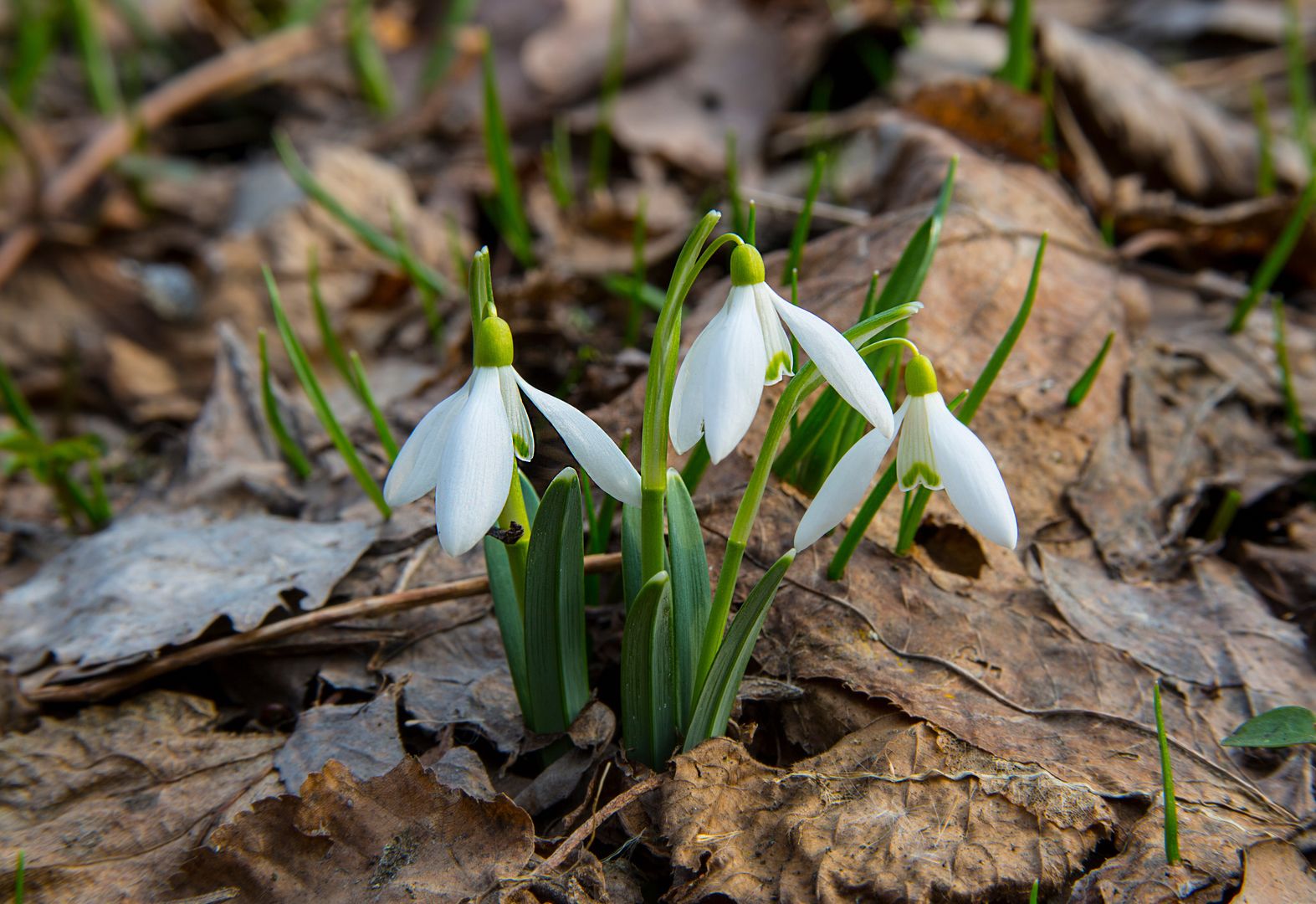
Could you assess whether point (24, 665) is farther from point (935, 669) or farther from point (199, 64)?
point (199, 64)

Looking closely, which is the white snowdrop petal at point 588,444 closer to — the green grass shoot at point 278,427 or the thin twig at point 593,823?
the thin twig at point 593,823

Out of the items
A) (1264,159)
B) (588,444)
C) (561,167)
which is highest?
(588,444)

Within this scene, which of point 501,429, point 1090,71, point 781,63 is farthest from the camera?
point 781,63

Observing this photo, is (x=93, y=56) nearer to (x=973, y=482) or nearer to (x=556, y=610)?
(x=556, y=610)

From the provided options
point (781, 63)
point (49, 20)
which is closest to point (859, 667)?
point (781, 63)

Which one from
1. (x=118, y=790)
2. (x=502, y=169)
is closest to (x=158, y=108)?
(x=502, y=169)

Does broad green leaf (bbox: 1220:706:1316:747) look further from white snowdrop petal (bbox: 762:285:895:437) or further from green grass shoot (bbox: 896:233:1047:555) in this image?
white snowdrop petal (bbox: 762:285:895:437)

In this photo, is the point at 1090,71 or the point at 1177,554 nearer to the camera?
the point at 1177,554
